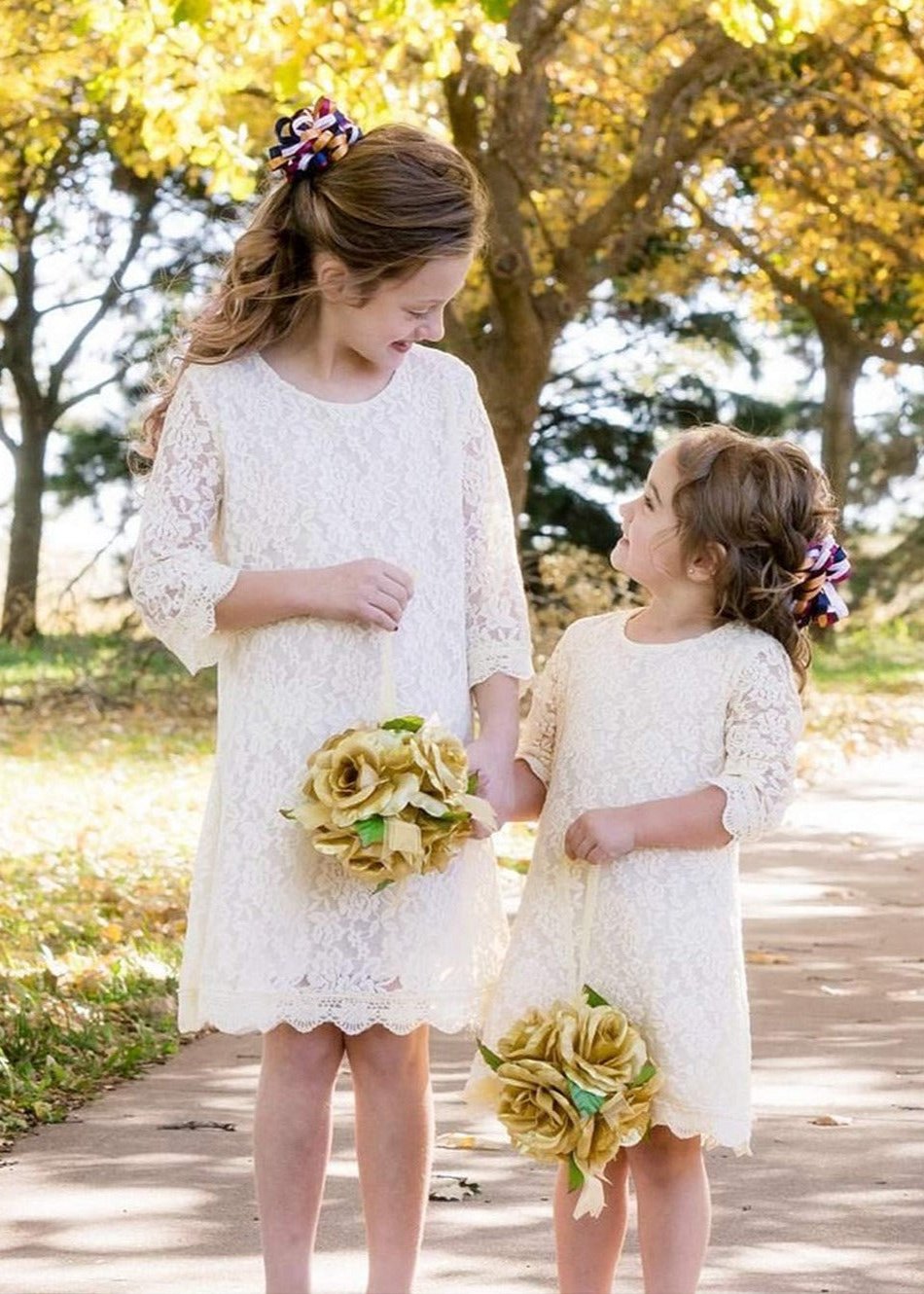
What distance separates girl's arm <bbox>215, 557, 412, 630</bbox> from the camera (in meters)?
3.03

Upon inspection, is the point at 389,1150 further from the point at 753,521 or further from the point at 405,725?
the point at 753,521

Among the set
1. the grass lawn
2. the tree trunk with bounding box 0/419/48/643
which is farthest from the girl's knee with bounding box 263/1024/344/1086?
the tree trunk with bounding box 0/419/48/643

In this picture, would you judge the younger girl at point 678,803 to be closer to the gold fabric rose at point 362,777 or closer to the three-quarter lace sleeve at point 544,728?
the three-quarter lace sleeve at point 544,728

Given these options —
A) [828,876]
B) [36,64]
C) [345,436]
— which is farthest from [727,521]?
[36,64]

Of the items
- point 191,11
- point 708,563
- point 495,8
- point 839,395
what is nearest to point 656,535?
point 708,563

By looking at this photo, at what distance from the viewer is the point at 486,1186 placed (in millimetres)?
4152

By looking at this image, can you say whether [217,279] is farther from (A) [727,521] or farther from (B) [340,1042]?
(B) [340,1042]

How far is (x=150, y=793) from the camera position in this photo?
10.6 metres

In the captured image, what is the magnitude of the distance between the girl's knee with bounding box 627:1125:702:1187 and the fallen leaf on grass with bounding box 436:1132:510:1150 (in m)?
1.41

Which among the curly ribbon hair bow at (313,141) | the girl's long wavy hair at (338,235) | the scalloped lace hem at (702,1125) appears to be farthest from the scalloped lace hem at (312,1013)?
the curly ribbon hair bow at (313,141)

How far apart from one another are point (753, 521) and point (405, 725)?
637mm

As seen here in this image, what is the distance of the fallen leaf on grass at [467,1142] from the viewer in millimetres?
4469

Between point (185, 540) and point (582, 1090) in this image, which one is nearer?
→ point (582, 1090)

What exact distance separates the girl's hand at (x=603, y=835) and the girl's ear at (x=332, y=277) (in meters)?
0.87
